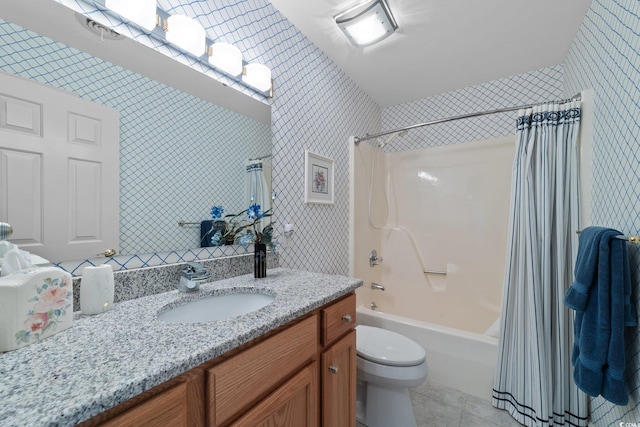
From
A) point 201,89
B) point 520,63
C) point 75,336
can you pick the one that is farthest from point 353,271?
point 520,63

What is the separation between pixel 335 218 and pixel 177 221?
3.92 ft

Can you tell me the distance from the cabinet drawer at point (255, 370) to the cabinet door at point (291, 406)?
22 mm

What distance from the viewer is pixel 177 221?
1067mm

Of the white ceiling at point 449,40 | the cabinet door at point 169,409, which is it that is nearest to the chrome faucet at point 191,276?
the cabinet door at point 169,409

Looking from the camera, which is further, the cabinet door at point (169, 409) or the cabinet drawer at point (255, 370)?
the cabinet drawer at point (255, 370)

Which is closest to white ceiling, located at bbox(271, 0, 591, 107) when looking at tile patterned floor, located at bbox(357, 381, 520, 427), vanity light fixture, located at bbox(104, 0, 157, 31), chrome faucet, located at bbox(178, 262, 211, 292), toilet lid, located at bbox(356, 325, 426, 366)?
vanity light fixture, located at bbox(104, 0, 157, 31)

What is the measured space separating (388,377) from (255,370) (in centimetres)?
90

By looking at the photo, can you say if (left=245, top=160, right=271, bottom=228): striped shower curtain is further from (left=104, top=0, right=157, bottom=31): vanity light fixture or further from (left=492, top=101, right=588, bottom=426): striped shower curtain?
(left=492, top=101, right=588, bottom=426): striped shower curtain

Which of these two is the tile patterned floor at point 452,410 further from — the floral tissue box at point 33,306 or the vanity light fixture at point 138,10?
the vanity light fixture at point 138,10

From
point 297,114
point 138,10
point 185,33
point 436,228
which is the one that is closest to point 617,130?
point 436,228

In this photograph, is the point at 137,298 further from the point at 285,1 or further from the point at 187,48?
the point at 285,1

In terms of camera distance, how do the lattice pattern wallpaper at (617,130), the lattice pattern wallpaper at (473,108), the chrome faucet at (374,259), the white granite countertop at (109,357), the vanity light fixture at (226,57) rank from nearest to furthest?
the white granite countertop at (109,357) < the lattice pattern wallpaper at (617,130) < the vanity light fixture at (226,57) < the lattice pattern wallpaper at (473,108) < the chrome faucet at (374,259)

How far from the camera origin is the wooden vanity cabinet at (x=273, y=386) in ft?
1.68

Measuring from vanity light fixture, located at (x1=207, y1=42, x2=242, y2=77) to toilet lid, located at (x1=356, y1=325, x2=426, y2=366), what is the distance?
62.2 inches
